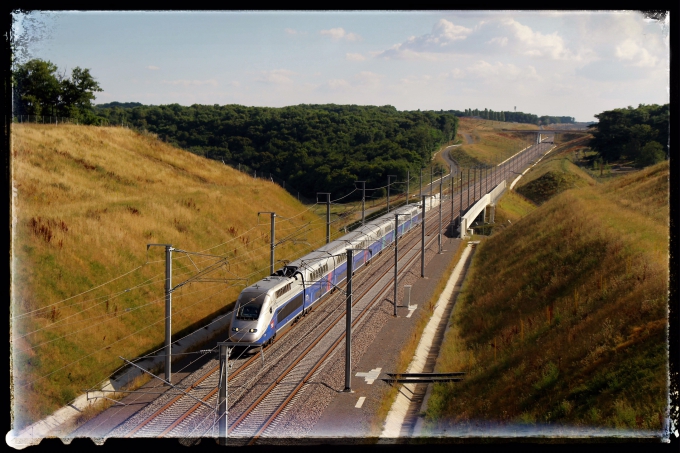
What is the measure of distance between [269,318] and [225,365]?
38.2ft

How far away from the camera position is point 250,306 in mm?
23438

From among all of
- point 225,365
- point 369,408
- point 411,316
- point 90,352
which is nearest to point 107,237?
point 90,352

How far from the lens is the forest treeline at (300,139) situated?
7688 centimetres

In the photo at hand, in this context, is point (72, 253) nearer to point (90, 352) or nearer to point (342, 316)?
point (90, 352)

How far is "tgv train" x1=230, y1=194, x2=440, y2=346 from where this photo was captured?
917 inches

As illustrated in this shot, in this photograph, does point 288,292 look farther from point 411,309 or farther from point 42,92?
point 42,92

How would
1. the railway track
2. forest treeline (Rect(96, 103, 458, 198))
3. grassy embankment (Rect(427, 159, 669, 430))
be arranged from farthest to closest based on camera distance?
1. forest treeline (Rect(96, 103, 458, 198))
2. the railway track
3. grassy embankment (Rect(427, 159, 669, 430))

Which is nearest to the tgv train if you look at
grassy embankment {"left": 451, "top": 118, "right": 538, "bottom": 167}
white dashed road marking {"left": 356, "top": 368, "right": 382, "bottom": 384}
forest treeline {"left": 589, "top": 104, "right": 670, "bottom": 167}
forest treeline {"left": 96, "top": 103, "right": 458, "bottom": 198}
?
white dashed road marking {"left": 356, "top": 368, "right": 382, "bottom": 384}

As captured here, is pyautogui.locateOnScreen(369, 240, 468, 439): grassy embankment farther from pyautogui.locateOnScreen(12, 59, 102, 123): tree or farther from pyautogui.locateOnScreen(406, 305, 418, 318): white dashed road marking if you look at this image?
pyautogui.locateOnScreen(12, 59, 102, 123): tree

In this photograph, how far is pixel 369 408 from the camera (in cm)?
1845

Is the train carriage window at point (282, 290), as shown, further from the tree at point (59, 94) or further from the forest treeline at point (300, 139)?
the forest treeline at point (300, 139)

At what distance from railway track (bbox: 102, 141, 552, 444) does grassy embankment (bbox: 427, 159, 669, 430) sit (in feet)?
15.5
